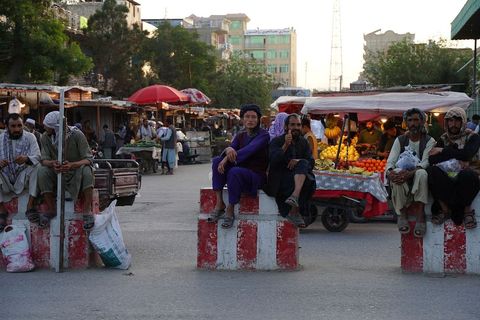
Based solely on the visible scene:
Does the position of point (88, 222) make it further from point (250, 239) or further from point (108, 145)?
point (108, 145)

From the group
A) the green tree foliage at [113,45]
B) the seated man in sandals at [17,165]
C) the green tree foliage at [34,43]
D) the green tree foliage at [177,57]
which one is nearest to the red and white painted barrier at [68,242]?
the seated man in sandals at [17,165]

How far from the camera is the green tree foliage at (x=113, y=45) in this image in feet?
152

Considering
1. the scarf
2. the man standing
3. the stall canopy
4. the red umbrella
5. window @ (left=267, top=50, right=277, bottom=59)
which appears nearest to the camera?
the scarf

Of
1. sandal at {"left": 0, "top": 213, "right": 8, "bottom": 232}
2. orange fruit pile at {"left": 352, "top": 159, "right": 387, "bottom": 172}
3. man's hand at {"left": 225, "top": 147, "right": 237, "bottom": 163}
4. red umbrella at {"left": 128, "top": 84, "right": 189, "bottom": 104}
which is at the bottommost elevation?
sandal at {"left": 0, "top": 213, "right": 8, "bottom": 232}

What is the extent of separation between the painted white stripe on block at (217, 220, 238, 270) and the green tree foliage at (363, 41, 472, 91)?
41188mm

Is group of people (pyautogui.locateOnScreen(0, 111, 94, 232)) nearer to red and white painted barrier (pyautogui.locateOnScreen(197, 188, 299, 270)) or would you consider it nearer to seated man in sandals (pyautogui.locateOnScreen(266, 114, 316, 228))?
red and white painted barrier (pyautogui.locateOnScreen(197, 188, 299, 270))

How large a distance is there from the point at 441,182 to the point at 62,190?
161 inches

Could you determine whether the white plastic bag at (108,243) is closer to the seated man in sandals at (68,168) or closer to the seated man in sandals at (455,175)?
the seated man in sandals at (68,168)

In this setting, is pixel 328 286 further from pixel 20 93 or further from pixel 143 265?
pixel 20 93

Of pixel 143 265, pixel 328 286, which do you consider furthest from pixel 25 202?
pixel 328 286

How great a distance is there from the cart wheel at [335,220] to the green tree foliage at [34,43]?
2218cm

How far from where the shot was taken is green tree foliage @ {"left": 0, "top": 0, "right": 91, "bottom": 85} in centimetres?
3212

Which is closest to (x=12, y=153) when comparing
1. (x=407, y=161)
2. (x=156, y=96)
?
(x=407, y=161)

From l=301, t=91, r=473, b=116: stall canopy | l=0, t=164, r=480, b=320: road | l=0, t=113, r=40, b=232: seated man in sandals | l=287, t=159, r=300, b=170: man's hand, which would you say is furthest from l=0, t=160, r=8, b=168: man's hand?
l=301, t=91, r=473, b=116: stall canopy
